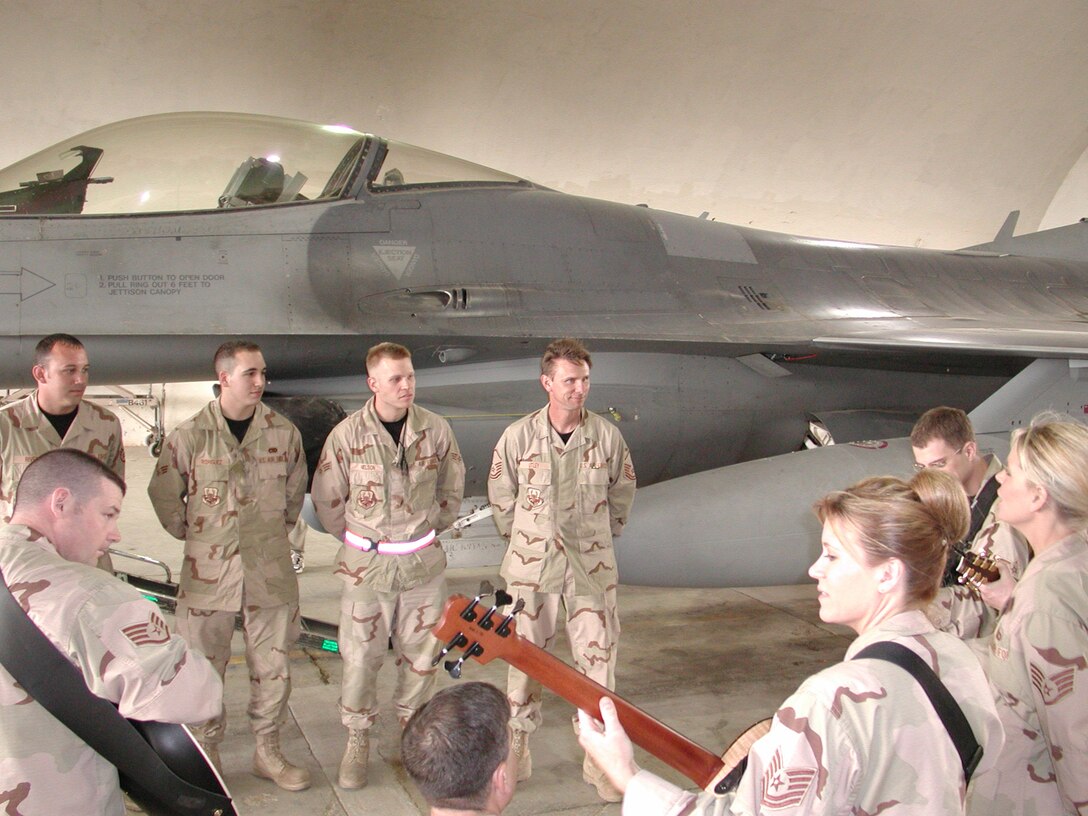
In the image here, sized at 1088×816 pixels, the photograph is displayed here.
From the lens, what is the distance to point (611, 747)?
152 centimetres

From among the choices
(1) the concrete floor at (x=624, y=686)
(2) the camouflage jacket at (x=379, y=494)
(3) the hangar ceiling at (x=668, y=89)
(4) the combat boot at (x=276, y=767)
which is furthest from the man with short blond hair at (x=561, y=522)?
(3) the hangar ceiling at (x=668, y=89)

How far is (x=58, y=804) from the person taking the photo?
1775mm

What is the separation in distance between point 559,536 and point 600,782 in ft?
3.18

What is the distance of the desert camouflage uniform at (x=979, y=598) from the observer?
8.32 ft

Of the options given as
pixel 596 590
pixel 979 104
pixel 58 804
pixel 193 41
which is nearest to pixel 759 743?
pixel 58 804

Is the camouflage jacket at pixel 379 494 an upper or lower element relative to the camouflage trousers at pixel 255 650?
upper

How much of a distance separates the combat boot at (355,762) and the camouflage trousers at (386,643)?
4 cm

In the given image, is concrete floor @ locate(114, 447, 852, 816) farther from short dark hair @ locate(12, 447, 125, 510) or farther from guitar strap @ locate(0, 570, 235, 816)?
short dark hair @ locate(12, 447, 125, 510)

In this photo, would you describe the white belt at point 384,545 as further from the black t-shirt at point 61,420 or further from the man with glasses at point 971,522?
the man with glasses at point 971,522

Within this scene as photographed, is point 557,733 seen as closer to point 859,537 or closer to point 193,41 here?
point 859,537

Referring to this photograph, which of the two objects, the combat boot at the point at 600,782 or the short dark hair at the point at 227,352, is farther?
the short dark hair at the point at 227,352

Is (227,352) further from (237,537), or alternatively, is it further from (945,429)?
(945,429)

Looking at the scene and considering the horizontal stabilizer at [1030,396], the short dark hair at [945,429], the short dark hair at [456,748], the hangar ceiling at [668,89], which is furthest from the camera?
the hangar ceiling at [668,89]

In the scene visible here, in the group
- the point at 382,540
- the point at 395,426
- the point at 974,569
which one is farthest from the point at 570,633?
the point at 974,569
